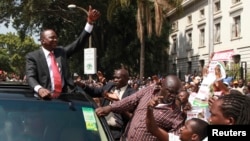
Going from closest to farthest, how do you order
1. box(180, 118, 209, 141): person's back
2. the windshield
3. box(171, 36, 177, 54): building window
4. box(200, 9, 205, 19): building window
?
1. box(180, 118, 209, 141): person's back
2. the windshield
3. box(200, 9, 205, 19): building window
4. box(171, 36, 177, 54): building window

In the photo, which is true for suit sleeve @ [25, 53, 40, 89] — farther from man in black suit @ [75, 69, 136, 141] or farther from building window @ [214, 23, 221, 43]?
building window @ [214, 23, 221, 43]

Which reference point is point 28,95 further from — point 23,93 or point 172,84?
point 172,84

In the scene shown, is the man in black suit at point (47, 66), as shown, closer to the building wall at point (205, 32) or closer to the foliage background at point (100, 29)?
the building wall at point (205, 32)

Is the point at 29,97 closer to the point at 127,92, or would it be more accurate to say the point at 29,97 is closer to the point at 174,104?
the point at 174,104

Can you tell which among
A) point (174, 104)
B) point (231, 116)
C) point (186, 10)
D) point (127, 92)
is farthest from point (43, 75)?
point (186, 10)

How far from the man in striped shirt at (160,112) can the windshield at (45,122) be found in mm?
302

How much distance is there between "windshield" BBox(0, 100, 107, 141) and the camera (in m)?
4.11

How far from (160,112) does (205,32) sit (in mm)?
38559

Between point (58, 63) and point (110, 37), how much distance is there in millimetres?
35887

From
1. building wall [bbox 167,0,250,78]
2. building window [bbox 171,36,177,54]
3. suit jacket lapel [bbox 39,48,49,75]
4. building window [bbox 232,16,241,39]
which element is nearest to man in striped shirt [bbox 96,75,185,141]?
suit jacket lapel [bbox 39,48,49,75]

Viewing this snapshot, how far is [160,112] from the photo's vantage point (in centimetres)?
465

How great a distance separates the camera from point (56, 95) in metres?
4.50

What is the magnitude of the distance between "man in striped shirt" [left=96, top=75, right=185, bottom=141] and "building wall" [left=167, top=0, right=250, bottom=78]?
74.5ft

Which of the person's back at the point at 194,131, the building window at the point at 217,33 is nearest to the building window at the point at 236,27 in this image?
the building window at the point at 217,33
